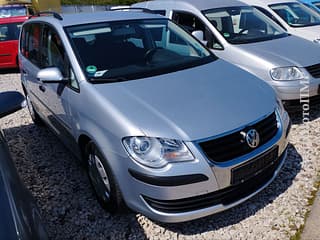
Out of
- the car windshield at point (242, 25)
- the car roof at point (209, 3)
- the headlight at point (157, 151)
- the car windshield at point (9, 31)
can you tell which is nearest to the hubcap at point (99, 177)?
the headlight at point (157, 151)

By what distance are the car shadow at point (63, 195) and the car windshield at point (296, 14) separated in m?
5.04

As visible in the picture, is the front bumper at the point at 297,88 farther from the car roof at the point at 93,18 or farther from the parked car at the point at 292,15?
the parked car at the point at 292,15

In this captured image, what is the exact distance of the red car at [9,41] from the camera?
9234mm

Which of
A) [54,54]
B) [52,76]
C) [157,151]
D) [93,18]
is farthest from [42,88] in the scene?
[157,151]

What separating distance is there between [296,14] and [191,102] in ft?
17.3

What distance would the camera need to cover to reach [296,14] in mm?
6695

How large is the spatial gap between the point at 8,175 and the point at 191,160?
1131 mm

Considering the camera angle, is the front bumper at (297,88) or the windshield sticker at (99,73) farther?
the front bumper at (297,88)

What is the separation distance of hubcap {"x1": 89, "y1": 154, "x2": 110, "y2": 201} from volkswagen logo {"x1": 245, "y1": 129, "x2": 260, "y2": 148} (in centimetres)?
112

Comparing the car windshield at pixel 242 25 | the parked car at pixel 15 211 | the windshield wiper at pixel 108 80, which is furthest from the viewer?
the car windshield at pixel 242 25

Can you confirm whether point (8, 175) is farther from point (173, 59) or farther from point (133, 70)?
point (173, 59)

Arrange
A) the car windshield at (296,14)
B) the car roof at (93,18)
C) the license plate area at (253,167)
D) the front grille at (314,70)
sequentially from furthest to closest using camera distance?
the car windshield at (296,14) → the front grille at (314,70) → the car roof at (93,18) → the license plate area at (253,167)

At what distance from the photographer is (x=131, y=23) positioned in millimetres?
3533

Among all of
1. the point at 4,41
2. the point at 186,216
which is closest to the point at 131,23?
the point at 186,216
